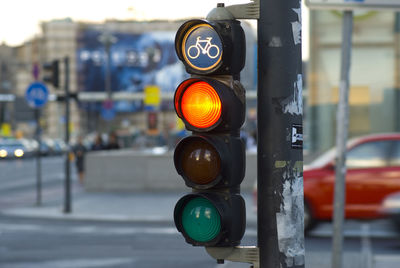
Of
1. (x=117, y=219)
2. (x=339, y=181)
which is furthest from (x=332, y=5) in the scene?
(x=117, y=219)

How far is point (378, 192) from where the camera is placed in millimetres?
13023

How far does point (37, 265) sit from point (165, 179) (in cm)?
1218

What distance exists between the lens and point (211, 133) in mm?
3688

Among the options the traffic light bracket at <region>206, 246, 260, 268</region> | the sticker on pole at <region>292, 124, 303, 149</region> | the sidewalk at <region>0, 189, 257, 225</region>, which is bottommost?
the sidewalk at <region>0, 189, 257, 225</region>

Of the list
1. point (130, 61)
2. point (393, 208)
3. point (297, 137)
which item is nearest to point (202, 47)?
point (297, 137)

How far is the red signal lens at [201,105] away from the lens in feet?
12.0

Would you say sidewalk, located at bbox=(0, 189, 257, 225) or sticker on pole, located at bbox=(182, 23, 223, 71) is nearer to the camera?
sticker on pole, located at bbox=(182, 23, 223, 71)

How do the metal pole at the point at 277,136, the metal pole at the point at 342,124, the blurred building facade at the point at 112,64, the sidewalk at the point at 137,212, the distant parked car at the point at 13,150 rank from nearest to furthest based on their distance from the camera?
1. the metal pole at the point at 277,136
2. the metal pole at the point at 342,124
3. the sidewalk at the point at 137,212
4. the distant parked car at the point at 13,150
5. the blurred building facade at the point at 112,64

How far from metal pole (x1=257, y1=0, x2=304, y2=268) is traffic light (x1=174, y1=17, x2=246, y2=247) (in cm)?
13

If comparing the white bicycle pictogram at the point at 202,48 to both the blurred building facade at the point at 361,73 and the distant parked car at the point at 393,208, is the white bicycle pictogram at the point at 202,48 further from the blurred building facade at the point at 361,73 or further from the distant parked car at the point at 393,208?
the blurred building facade at the point at 361,73

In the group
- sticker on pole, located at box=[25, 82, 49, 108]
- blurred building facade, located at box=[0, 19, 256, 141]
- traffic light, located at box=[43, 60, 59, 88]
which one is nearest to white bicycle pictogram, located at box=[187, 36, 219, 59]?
traffic light, located at box=[43, 60, 59, 88]

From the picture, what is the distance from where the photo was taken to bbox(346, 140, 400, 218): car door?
42.6 ft

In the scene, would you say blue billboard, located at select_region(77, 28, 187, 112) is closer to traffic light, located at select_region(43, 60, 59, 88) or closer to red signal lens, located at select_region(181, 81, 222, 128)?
traffic light, located at select_region(43, 60, 59, 88)

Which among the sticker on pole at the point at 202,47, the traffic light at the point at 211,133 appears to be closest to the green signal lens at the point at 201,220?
the traffic light at the point at 211,133
